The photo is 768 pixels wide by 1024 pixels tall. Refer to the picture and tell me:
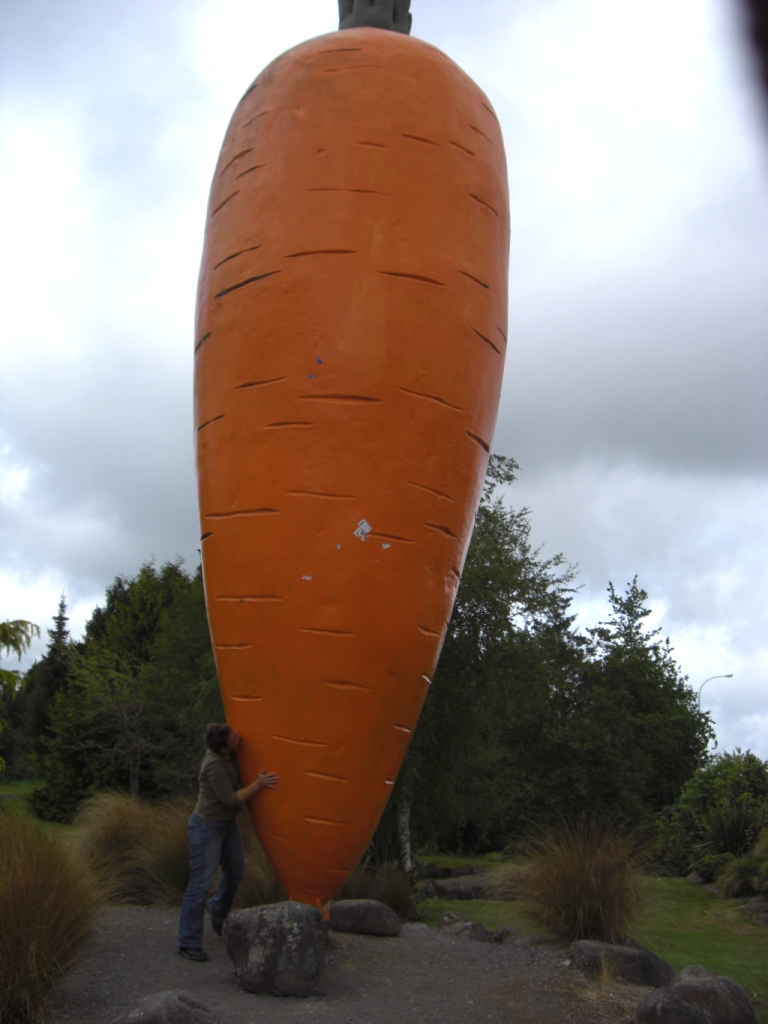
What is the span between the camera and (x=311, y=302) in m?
3.87

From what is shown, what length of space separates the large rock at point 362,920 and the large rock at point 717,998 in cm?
173

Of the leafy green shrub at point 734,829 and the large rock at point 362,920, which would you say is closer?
the large rock at point 362,920

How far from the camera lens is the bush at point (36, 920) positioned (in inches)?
125

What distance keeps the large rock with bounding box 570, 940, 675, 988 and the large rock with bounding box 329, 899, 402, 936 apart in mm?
1178

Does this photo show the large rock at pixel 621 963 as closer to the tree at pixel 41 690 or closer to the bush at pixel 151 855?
the bush at pixel 151 855

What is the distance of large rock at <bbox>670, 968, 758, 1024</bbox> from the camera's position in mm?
3859

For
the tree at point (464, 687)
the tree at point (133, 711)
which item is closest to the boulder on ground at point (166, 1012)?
the tree at point (464, 687)

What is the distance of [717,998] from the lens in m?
3.93

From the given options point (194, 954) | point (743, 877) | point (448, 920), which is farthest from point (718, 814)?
point (194, 954)

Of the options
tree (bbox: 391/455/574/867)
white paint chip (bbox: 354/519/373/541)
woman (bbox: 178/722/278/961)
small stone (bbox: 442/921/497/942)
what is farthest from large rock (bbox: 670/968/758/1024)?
tree (bbox: 391/455/574/867)


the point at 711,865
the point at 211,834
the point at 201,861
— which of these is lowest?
the point at 711,865

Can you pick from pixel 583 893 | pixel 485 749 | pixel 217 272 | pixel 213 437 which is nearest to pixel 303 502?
pixel 213 437

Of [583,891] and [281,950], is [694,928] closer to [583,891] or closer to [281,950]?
[583,891]

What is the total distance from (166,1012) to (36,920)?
929 mm
